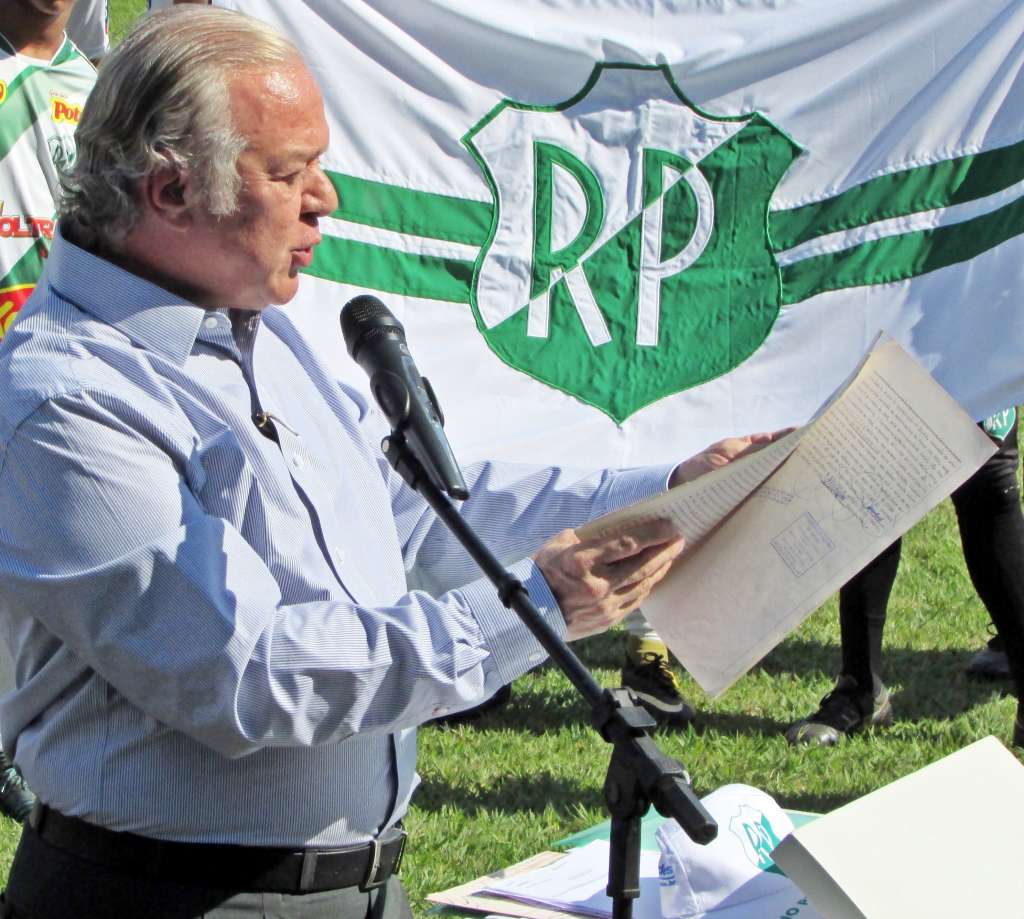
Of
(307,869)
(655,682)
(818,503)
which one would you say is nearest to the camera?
(307,869)

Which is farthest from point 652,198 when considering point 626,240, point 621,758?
point 621,758

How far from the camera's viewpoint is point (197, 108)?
6.63 feet

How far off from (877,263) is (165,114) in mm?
2959

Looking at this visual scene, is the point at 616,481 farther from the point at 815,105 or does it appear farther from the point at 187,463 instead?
the point at 815,105

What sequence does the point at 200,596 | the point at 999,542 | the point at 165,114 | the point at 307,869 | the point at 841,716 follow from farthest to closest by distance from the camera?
the point at 841,716 → the point at 999,542 → the point at 307,869 → the point at 165,114 → the point at 200,596

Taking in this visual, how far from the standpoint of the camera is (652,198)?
4.57m

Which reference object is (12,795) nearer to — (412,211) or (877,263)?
(412,211)

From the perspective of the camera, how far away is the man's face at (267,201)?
2.07 metres

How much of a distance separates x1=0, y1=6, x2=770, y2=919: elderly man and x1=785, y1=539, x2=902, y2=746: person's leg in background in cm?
326

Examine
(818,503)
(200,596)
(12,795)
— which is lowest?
(12,795)

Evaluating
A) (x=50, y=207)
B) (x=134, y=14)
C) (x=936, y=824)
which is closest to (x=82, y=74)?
(x=50, y=207)

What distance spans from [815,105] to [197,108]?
9.64 ft

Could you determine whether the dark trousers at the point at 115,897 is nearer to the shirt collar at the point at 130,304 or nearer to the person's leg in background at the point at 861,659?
the shirt collar at the point at 130,304

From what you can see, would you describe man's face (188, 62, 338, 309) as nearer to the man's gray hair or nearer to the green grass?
the man's gray hair
